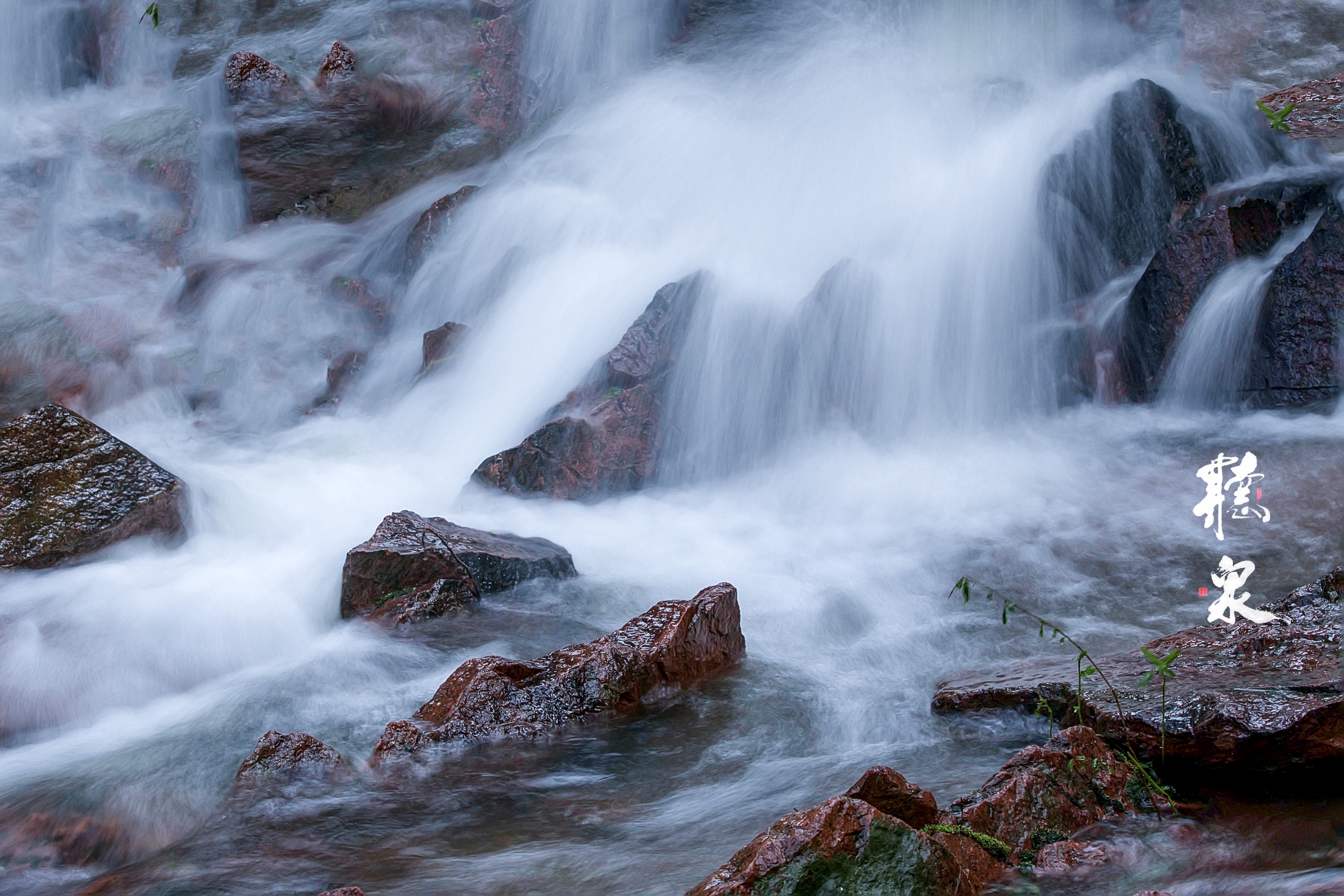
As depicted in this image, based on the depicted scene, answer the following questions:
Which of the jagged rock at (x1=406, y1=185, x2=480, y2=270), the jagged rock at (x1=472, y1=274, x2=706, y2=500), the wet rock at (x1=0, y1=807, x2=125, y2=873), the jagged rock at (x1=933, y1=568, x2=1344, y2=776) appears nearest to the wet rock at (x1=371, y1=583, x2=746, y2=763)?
the wet rock at (x1=0, y1=807, x2=125, y2=873)

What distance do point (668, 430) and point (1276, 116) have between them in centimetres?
606

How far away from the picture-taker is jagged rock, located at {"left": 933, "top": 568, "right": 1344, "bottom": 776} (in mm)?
3641

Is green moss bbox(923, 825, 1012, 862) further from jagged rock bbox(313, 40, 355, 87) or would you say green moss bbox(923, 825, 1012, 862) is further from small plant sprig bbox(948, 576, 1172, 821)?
jagged rock bbox(313, 40, 355, 87)

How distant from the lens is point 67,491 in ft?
22.7

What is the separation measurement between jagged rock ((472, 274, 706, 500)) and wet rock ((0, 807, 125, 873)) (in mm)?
4232

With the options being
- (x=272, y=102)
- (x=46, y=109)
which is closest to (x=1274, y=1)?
(x=272, y=102)

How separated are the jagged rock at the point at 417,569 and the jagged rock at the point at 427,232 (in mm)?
5369

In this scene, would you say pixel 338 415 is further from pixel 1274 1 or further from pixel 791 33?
pixel 1274 1

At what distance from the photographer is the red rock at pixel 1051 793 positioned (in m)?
3.37

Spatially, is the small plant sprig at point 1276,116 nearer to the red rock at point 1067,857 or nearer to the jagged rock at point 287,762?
the red rock at point 1067,857

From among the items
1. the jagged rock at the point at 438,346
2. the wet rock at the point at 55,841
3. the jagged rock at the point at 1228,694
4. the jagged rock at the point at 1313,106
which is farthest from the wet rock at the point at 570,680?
the jagged rock at the point at 1313,106

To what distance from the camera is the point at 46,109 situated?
14.0 metres

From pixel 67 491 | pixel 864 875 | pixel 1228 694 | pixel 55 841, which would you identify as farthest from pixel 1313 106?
pixel 55 841

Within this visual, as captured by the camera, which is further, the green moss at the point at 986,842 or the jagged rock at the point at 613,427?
the jagged rock at the point at 613,427
